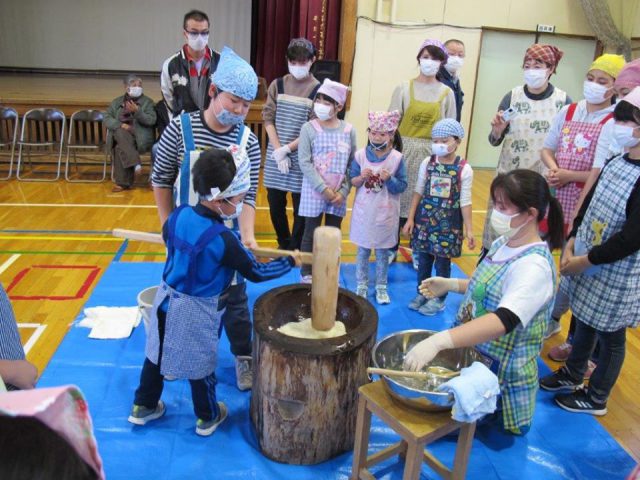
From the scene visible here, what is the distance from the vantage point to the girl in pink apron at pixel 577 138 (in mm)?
2895

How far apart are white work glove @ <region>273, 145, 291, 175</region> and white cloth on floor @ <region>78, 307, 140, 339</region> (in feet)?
4.60

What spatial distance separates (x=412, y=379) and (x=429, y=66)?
2.54 metres

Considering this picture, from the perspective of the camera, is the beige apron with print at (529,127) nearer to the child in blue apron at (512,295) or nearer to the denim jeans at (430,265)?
the denim jeans at (430,265)

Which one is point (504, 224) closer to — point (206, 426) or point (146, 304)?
point (206, 426)

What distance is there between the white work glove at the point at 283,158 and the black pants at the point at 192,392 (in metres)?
1.91

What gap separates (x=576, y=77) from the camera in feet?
25.5

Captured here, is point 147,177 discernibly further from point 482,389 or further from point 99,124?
point 482,389

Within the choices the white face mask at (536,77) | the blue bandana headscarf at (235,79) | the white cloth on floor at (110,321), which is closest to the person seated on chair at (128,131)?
the white cloth on floor at (110,321)

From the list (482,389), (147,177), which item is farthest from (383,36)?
(482,389)

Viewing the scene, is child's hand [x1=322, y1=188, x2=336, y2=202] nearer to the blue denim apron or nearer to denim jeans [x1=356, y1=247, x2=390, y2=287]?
denim jeans [x1=356, y1=247, x2=390, y2=287]

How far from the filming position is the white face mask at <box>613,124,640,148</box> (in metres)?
2.14

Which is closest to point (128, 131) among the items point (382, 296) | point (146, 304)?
point (382, 296)

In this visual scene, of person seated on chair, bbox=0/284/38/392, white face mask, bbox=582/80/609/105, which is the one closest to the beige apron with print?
white face mask, bbox=582/80/609/105

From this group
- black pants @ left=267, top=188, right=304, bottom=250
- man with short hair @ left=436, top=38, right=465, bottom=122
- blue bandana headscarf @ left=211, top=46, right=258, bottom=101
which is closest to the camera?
blue bandana headscarf @ left=211, top=46, right=258, bottom=101
